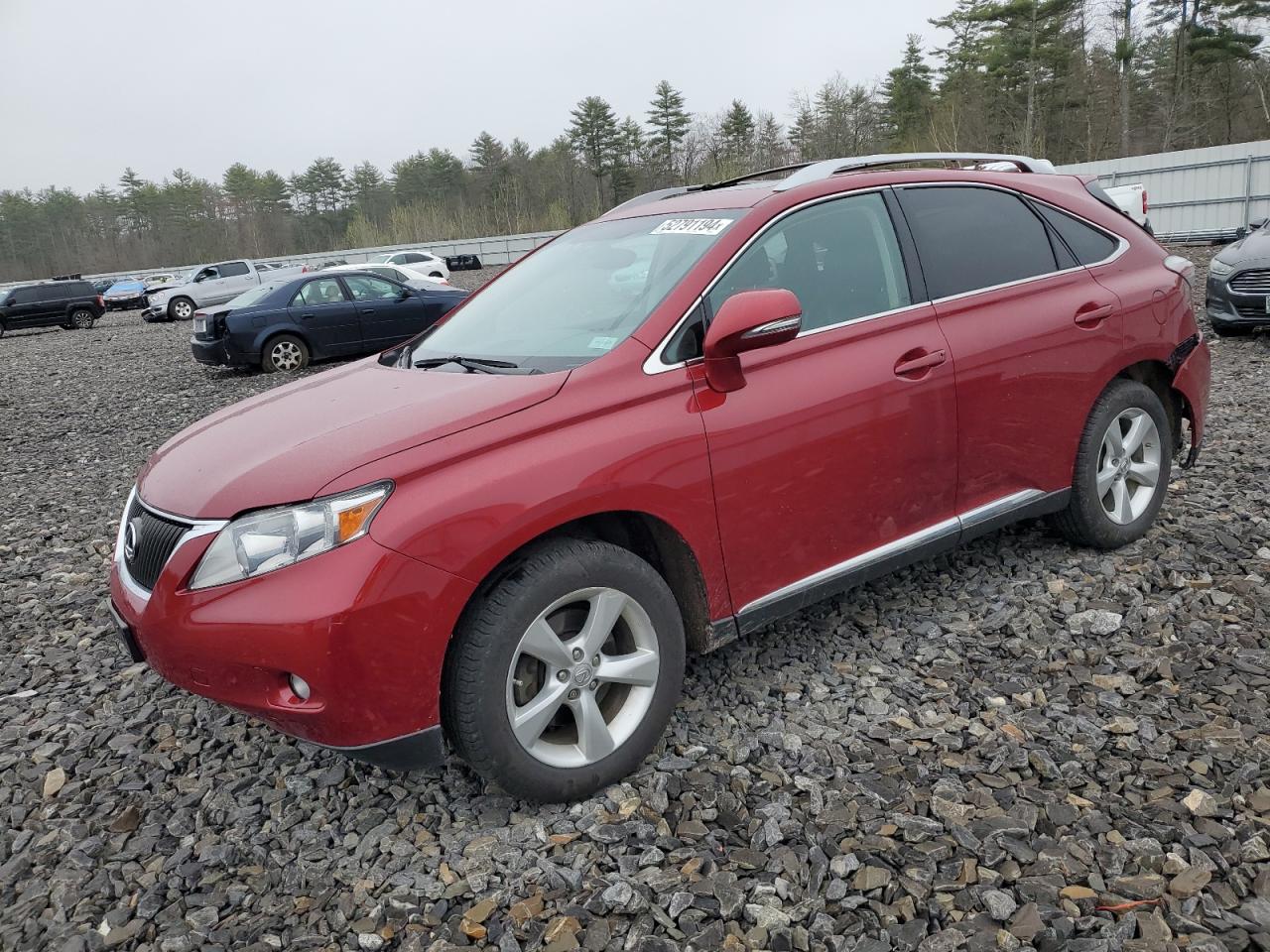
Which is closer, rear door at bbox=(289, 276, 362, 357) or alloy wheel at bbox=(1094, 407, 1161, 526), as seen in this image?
alloy wheel at bbox=(1094, 407, 1161, 526)

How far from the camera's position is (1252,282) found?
8898 mm

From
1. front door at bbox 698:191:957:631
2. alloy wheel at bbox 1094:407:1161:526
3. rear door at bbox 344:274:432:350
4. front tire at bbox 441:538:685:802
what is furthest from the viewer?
rear door at bbox 344:274:432:350

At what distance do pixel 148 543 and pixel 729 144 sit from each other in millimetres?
66604

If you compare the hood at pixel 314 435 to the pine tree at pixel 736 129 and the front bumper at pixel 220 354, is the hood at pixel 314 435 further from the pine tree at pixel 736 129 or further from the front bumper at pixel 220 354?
the pine tree at pixel 736 129

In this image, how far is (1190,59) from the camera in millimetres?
38906

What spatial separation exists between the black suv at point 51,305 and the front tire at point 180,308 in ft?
10.5

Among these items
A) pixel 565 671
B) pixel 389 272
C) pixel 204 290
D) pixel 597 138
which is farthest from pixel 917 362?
pixel 597 138

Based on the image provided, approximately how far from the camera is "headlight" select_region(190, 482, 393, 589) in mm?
2279

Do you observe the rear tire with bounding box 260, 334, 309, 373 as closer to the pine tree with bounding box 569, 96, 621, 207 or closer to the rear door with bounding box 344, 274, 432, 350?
the rear door with bounding box 344, 274, 432, 350

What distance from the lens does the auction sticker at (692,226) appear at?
10.1ft

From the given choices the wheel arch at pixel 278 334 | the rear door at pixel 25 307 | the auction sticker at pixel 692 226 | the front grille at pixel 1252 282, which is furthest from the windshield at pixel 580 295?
the rear door at pixel 25 307

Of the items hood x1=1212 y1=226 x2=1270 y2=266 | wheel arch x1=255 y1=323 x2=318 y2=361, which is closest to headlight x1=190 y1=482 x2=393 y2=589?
hood x1=1212 y1=226 x2=1270 y2=266

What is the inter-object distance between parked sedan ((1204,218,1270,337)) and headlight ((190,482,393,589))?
31.5 feet

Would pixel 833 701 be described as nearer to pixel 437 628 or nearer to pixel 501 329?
pixel 437 628
